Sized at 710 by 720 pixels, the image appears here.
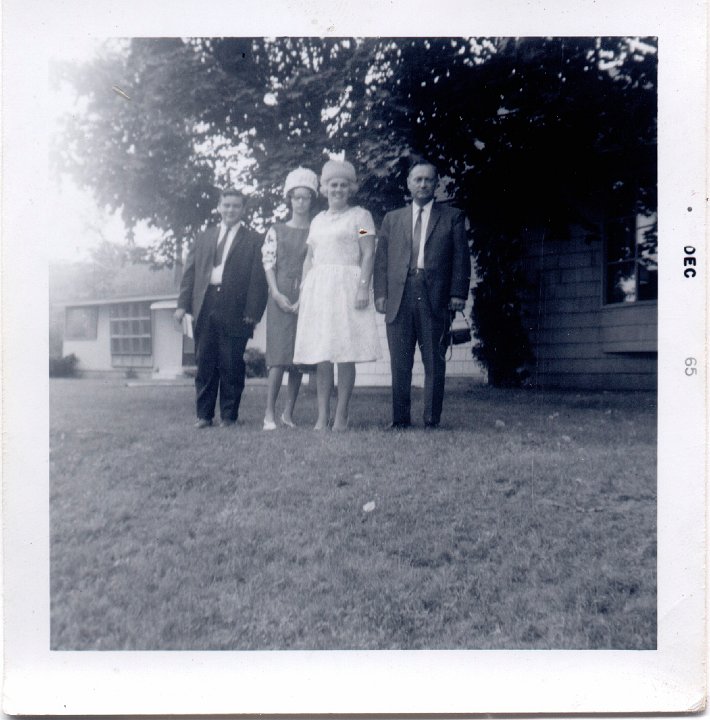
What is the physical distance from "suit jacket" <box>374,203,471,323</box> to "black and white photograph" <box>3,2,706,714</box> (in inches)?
0.4

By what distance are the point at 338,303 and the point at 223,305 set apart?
1.50 ft

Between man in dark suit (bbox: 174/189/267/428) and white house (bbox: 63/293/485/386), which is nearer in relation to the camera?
white house (bbox: 63/293/485/386)

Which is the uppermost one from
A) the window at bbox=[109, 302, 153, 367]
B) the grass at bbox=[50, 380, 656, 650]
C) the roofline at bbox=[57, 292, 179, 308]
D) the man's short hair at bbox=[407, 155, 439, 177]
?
the man's short hair at bbox=[407, 155, 439, 177]

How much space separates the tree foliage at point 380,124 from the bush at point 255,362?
18.8 inches

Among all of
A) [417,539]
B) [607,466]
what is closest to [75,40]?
[417,539]

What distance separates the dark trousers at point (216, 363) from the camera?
8.44 feet

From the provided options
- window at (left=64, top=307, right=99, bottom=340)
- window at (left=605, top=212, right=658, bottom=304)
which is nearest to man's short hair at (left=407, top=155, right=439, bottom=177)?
window at (left=605, top=212, right=658, bottom=304)

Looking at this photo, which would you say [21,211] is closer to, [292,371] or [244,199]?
[244,199]

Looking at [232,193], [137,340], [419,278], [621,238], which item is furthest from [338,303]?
[621,238]

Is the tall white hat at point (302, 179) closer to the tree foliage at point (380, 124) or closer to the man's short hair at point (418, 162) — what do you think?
the tree foliage at point (380, 124)

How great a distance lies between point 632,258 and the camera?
8.56 ft

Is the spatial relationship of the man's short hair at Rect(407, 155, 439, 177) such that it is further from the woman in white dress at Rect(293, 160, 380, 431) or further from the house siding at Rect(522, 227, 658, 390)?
the house siding at Rect(522, 227, 658, 390)

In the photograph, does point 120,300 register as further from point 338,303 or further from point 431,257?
point 431,257

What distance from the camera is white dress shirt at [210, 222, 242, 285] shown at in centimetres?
251
